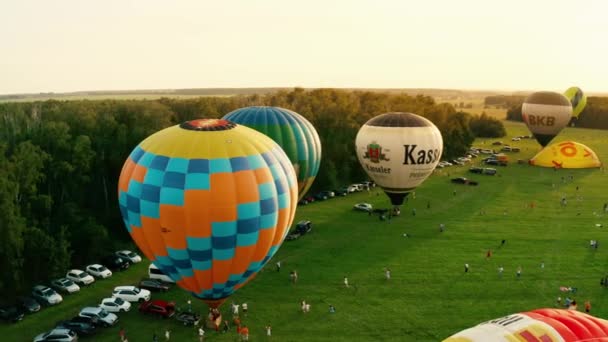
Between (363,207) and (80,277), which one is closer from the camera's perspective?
(80,277)

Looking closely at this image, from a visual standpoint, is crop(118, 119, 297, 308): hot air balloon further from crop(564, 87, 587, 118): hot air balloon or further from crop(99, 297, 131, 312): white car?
crop(564, 87, 587, 118): hot air balloon

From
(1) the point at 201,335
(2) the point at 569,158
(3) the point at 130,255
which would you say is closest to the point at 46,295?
(3) the point at 130,255

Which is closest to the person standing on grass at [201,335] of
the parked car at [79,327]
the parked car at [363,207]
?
the parked car at [79,327]

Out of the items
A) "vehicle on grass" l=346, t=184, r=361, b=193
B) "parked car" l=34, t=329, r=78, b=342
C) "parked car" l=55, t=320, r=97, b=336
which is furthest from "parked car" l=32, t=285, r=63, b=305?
"vehicle on grass" l=346, t=184, r=361, b=193

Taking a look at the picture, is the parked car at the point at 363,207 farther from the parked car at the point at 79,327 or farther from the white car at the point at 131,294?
the parked car at the point at 79,327

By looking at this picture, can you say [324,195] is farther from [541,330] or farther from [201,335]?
[541,330]

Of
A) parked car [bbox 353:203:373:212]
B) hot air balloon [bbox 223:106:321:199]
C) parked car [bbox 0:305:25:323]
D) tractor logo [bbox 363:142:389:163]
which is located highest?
hot air balloon [bbox 223:106:321:199]
